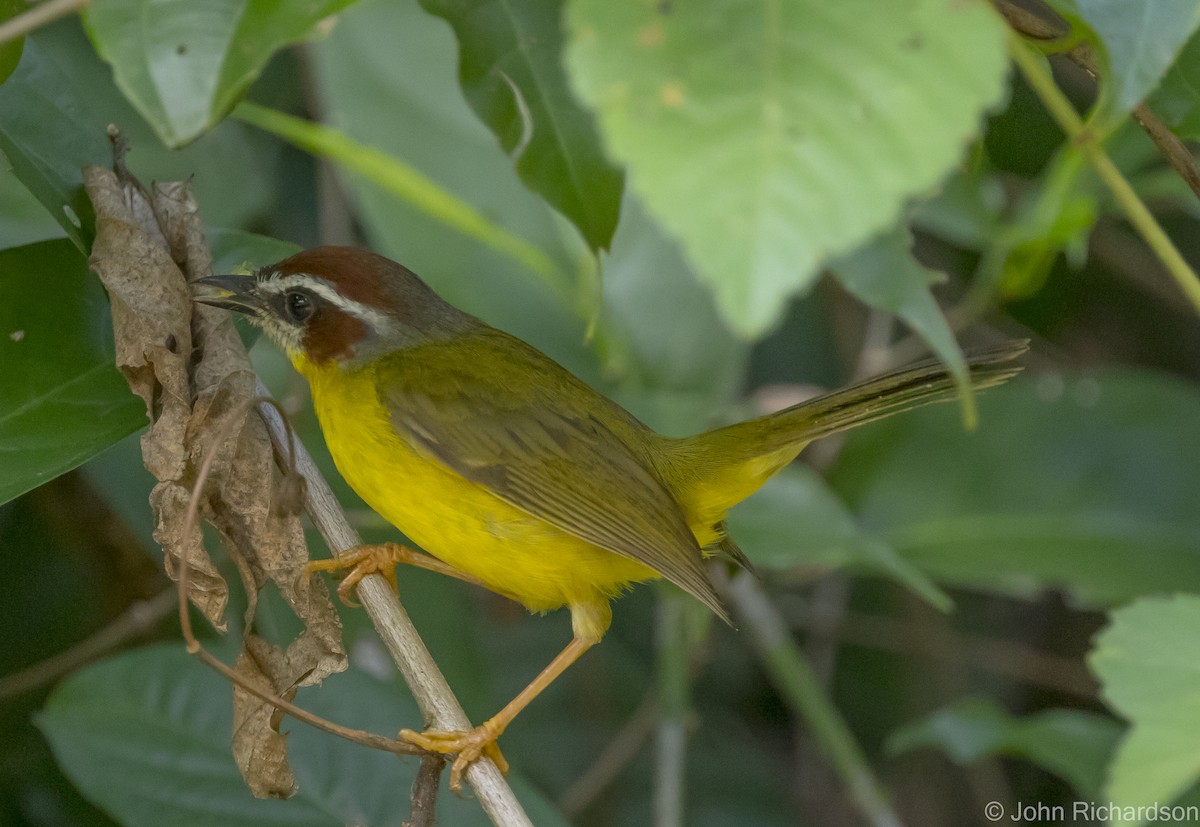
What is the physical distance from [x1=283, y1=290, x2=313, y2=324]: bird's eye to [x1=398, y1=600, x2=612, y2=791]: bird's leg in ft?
2.93

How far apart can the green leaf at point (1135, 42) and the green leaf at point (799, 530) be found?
A: 149cm

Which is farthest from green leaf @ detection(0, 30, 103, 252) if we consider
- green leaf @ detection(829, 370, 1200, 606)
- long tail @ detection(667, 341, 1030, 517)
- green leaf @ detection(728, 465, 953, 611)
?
green leaf @ detection(829, 370, 1200, 606)

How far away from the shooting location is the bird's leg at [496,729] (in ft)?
7.25

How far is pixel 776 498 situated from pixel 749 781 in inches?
63.2

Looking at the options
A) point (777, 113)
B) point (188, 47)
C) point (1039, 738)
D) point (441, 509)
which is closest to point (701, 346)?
point (441, 509)

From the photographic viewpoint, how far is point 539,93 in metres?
1.86

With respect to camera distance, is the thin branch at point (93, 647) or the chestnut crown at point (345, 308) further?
the thin branch at point (93, 647)

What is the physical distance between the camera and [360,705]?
269 centimetres

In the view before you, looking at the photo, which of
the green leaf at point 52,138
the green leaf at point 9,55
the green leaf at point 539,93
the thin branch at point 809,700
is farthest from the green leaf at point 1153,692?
the green leaf at point 9,55

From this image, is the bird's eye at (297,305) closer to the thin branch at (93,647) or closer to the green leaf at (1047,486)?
the thin branch at (93,647)

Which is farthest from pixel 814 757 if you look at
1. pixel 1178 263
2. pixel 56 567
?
pixel 1178 263

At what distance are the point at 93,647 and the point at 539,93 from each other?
2174 mm

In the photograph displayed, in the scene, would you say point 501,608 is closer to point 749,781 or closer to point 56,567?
point 749,781

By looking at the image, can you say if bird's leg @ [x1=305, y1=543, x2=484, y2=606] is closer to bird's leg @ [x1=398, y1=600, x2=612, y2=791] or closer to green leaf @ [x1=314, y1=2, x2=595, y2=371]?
bird's leg @ [x1=398, y1=600, x2=612, y2=791]
